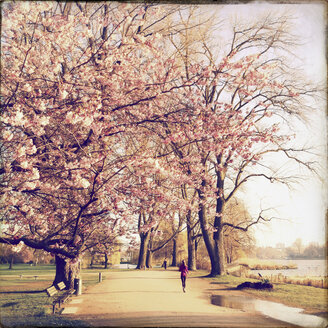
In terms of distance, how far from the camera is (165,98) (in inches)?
449

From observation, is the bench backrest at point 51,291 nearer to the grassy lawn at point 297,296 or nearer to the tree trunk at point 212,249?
the grassy lawn at point 297,296

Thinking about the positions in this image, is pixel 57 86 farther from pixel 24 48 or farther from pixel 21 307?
pixel 21 307

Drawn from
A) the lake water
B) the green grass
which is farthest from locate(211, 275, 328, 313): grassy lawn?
the green grass

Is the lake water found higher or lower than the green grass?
higher

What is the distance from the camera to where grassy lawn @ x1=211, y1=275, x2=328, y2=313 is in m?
12.1

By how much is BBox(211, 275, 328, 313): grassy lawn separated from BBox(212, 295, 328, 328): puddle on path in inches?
26.1

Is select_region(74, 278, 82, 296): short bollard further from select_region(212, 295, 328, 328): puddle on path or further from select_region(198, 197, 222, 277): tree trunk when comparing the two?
select_region(198, 197, 222, 277): tree trunk

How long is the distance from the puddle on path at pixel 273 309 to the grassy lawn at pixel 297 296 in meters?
0.66

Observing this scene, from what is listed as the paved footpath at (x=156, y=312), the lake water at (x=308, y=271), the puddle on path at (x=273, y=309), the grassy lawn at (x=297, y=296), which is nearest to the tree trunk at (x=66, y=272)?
the paved footpath at (x=156, y=312)

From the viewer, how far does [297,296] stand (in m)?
14.1

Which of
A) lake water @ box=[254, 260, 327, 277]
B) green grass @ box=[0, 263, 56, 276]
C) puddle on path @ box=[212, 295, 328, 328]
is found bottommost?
green grass @ box=[0, 263, 56, 276]

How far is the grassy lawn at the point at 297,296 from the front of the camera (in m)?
12.1

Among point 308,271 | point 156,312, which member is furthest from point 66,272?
point 308,271

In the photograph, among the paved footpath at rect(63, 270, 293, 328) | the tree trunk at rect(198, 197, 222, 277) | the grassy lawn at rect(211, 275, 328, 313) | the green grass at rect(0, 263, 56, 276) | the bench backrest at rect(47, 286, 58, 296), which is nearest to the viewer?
the paved footpath at rect(63, 270, 293, 328)
